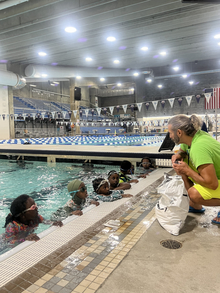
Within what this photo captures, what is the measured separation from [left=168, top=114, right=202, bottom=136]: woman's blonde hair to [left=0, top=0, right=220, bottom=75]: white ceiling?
286 inches

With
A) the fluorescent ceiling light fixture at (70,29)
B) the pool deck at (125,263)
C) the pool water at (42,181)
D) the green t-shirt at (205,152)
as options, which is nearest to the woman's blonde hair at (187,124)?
the green t-shirt at (205,152)

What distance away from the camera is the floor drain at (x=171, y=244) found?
1.75 m

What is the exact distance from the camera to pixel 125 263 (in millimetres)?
1526

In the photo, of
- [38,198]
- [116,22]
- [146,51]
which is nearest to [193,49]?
[146,51]

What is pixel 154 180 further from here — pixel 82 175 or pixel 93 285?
pixel 93 285

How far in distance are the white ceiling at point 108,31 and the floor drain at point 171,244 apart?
8.16 m

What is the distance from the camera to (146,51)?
13.9 m

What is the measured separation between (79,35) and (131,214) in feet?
34.4

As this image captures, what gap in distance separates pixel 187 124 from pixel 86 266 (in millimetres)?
1466

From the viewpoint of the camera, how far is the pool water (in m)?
3.98

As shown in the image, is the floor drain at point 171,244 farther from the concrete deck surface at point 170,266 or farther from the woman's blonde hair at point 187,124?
the woman's blonde hair at point 187,124

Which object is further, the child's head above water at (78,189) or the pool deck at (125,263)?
the child's head above water at (78,189)

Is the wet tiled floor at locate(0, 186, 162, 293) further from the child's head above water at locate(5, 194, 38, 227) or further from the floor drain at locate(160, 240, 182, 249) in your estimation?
the child's head above water at locate(5, 194, 38, 227)

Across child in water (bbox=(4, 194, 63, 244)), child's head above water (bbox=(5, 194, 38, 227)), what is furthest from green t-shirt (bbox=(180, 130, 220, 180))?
child's head above water (bbox=(5, 194, 38, 227))
